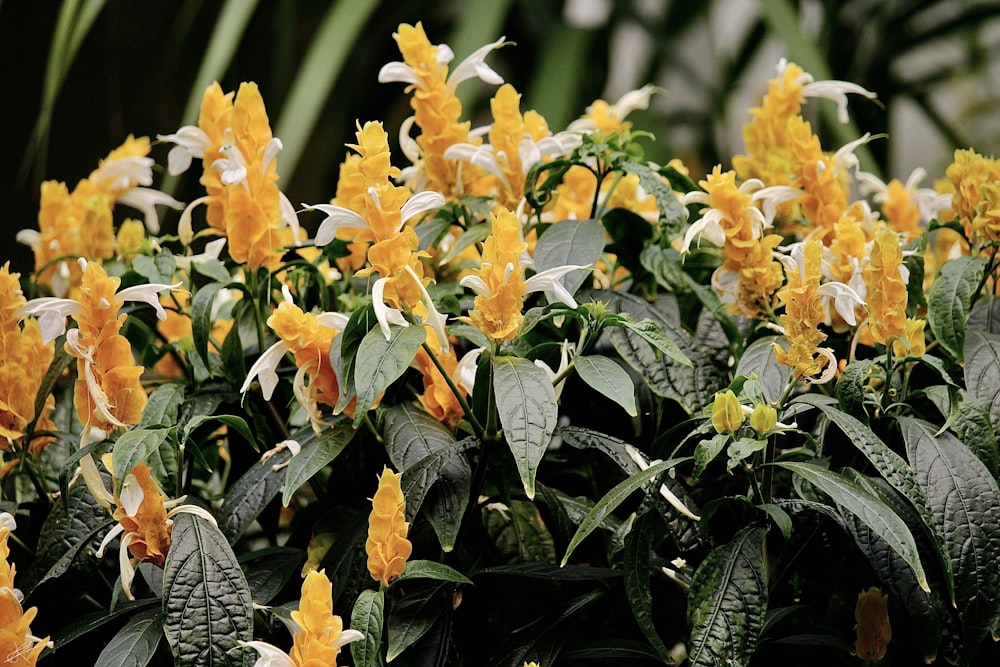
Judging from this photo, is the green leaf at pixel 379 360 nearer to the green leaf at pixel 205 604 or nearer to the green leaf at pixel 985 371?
the green leaf at pixel 205 604

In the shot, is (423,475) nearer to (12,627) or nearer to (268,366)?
(268,366)

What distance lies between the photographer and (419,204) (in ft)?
1.96

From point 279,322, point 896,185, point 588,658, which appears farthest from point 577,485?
point 896,185

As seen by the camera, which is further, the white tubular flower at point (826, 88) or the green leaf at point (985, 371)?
the white tubular flower at point (826, 88)

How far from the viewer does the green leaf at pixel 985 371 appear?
2.00ft

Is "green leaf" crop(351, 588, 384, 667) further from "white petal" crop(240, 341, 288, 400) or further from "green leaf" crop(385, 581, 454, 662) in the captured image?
"white petal" crop(240, 341, 288, 400)

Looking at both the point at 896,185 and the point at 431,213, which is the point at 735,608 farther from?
the point at 896,185

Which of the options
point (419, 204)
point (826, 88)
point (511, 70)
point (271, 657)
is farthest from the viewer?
point (511, 70)

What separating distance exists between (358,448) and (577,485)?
0.16 m

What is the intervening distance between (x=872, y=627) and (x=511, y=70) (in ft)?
6.39

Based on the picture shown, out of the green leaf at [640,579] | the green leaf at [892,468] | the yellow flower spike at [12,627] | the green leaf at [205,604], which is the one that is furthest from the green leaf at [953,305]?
the yellow flower spike at [12,627]

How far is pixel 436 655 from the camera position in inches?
22.5

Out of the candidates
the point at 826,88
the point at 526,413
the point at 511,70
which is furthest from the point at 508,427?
the point at 511,70

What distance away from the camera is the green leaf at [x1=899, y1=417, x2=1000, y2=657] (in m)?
0.53
